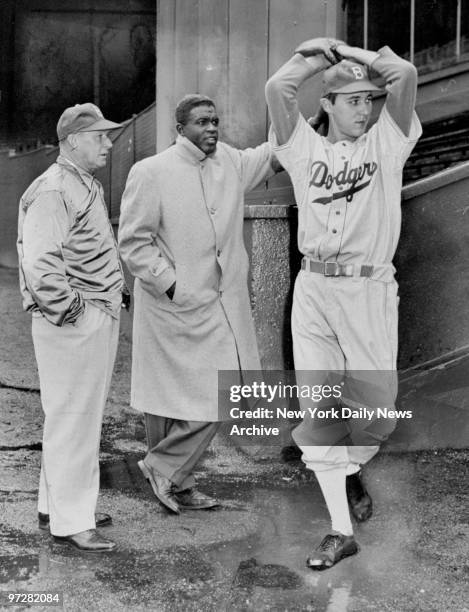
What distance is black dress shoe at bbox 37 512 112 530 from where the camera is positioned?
4.62 m

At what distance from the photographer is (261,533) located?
4.57 m

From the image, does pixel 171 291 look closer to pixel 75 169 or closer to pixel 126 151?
pixel 75 169

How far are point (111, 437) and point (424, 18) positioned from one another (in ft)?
14.4

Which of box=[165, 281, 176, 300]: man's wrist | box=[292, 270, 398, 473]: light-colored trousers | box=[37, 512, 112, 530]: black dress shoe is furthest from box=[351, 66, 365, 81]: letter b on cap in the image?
box=[37, 512, 112, 530]: black dress shoe

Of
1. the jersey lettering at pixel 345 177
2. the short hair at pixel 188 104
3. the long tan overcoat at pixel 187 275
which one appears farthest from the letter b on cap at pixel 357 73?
the long tan overcoat at pixel 187 275

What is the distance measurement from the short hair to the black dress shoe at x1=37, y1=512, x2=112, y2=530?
201cm

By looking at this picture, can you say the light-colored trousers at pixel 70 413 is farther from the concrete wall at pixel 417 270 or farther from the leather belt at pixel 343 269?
the concrete wall at pixel 417 270

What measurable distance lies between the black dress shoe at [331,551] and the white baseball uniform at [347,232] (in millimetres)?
386

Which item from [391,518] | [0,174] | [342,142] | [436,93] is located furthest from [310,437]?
[0,174]

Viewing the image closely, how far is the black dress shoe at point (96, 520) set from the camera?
4621mm

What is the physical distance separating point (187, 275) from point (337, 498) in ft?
4.49

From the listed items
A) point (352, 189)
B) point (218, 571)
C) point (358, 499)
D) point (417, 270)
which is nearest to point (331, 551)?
point (218, 571)

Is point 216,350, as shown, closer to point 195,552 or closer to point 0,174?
point 195,552
